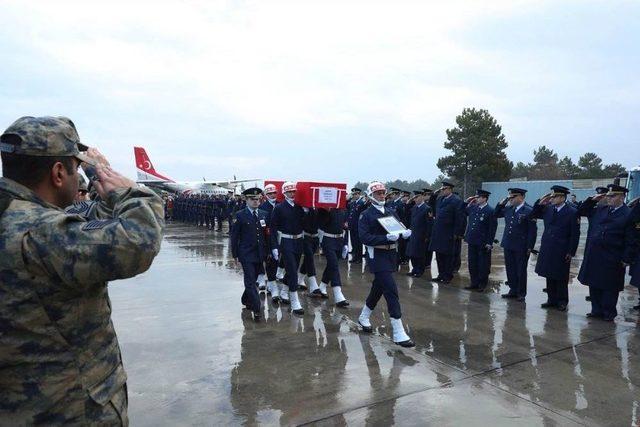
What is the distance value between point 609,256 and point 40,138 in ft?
23.8

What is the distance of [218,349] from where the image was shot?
16.9 feet

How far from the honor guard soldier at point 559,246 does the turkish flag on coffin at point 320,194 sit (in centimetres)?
339

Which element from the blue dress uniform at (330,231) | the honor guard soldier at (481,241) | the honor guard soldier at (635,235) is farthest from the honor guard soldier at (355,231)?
the honor guard soldier at (635,235)

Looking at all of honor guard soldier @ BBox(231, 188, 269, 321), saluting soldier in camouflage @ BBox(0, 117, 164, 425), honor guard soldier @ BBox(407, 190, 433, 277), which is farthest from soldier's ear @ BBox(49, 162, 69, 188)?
honor guard soldier @ BBox(407, 190, 433, 277)

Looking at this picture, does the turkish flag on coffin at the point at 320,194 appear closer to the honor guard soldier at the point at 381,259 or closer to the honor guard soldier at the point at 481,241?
the honor guard soldier at the point at 381,259

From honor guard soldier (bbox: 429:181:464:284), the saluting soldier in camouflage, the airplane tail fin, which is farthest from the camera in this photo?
the airplane tail fin

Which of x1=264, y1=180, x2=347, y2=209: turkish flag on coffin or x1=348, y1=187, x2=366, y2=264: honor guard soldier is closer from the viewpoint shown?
x1=264, y1=180, x2=347, y2=209: turkish flag on coffin

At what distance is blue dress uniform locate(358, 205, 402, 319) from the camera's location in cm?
541

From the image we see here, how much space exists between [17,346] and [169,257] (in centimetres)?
1149

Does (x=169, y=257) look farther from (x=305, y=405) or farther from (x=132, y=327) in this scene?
(x=305, y=405)

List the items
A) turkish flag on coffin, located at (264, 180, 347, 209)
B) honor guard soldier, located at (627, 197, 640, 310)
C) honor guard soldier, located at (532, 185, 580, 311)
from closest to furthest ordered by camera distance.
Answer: honor guard soldier, located at (627, 197, 640, 310) < honor guard soldier, located at (532, 185, 580, 311) < turkish flag on coffin, located at (264, 180, 347, 209)

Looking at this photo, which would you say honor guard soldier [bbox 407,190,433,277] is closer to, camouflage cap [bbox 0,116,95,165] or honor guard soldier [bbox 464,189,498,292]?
honor guard soldier [bbox 464,189,498,292]

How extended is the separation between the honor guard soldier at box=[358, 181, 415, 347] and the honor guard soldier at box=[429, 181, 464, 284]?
382 cm

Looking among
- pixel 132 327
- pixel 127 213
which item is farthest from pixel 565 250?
pixel 127 213
